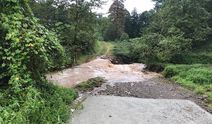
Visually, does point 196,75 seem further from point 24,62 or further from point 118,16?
point 118,16

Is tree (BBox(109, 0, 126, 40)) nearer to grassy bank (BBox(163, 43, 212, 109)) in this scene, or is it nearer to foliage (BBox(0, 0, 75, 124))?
grassy bank (BBox(163, 43, 212, 109))

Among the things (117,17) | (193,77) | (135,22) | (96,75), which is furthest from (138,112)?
(135,22)

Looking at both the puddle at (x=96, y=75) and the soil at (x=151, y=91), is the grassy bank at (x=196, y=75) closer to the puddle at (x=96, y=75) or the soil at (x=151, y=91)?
the soil at (x=151, y=91)

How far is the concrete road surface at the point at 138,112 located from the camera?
8977 millimetres

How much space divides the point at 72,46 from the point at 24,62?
1724 centimetres

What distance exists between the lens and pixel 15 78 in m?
7.25

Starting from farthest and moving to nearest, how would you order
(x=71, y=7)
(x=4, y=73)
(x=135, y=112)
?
(x=71, y=7) → (x=135, y=112) → (x=4, y=73)

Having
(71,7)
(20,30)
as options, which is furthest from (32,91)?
(71,7)

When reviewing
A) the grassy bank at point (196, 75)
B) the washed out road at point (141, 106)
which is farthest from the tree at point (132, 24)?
the washed out road at point (141, 106)

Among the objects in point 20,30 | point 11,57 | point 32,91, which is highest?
point 20,30

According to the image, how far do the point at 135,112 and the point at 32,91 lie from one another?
153 inches

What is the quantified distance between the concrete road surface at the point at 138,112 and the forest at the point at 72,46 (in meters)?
0.72

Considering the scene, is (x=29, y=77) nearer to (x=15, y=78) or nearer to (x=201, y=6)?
(x=15, y=78)

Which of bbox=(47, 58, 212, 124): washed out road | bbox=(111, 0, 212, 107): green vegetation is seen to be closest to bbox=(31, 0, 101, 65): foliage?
bbox=(111, 0, 212, 107): green vegetation
